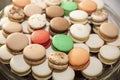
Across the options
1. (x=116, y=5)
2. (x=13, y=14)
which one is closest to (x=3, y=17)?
(x=13, y=14)

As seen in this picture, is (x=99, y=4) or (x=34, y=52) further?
(x=99, y=4)

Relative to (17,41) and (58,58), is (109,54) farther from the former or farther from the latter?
(17,41)

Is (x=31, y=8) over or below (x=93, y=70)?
over

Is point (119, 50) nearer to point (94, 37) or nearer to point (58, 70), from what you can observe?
point (94, 37)

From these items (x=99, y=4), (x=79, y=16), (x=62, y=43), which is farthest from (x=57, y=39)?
(x=99, y=4)

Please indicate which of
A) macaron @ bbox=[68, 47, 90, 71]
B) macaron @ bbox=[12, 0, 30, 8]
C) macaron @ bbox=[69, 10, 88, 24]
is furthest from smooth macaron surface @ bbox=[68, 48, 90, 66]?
macaron @ bbox=[12, 0, 30, 8]

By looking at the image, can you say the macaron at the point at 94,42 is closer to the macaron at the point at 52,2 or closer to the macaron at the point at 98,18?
the macaron at the point at 98,18

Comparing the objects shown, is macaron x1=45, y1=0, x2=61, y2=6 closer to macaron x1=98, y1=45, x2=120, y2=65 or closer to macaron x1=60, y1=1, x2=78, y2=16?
macaron x1=60, y1=1, x2=78, y2=16

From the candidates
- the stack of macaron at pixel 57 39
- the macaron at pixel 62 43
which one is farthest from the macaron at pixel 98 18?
the macaron at pixel 62 43
